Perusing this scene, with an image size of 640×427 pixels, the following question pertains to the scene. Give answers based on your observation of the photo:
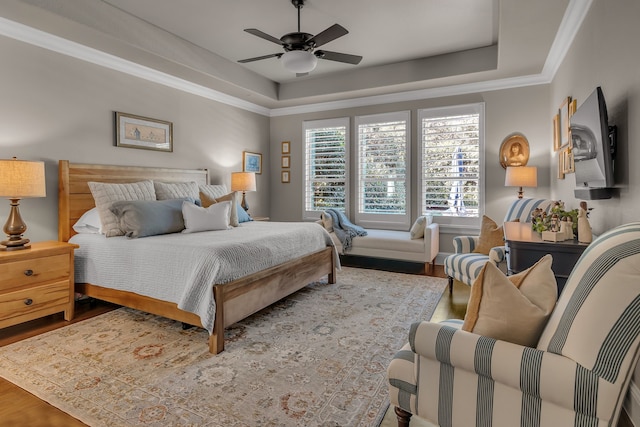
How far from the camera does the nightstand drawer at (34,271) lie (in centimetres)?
271

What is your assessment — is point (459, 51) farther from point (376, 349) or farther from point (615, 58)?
point (376, 349)

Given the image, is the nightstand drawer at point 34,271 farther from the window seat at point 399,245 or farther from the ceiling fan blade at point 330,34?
the window seat at point 399,245

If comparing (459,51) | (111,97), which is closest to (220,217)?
(111,97)

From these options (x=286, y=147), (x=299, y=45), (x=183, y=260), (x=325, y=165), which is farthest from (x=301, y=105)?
(x=183, y=260)

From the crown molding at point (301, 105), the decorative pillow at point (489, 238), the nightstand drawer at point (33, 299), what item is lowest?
the nightstand drawer at point (33, 299)

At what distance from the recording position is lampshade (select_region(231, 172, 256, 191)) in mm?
5434

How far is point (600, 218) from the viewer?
2594mm

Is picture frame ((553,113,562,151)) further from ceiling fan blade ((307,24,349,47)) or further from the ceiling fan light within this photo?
the ceiling fan light

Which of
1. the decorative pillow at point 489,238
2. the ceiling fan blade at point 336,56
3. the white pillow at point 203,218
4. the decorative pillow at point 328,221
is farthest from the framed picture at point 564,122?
the white pillow at point 203,218

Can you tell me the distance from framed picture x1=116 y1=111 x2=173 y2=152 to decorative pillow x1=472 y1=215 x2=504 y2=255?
393 centimetres

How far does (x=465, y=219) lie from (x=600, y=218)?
254cm

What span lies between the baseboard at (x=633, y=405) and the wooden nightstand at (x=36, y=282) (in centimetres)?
396

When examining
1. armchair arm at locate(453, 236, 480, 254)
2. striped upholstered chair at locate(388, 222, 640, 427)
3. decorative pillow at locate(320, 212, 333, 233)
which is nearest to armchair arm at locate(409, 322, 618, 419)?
striped upholstered chair at locate(388, 222, 640, 427)

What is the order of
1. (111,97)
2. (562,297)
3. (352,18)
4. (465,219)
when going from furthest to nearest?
(465,219), (111,97), (352,18), (562,297)
